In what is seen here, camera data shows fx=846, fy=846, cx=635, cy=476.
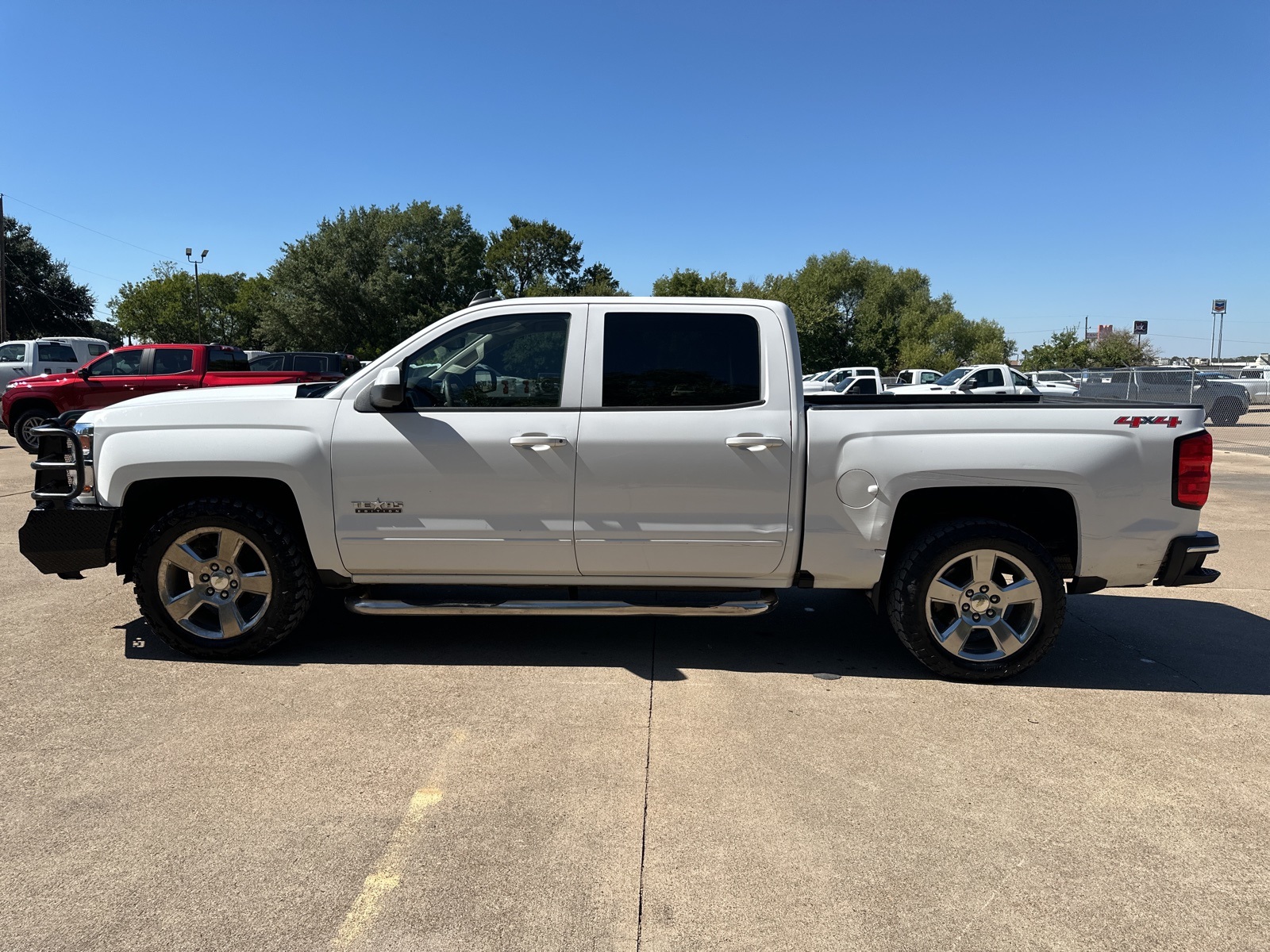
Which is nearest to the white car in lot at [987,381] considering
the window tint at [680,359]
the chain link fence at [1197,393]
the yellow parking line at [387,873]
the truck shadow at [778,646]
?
the chain link fence at [1197,393]

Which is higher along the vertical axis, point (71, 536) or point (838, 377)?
point (838, 377)

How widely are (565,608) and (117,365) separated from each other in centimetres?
1429

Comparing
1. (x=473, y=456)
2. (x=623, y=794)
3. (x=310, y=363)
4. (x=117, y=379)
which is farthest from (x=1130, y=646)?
(x=310, y=363)

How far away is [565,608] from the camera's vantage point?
4352 mm

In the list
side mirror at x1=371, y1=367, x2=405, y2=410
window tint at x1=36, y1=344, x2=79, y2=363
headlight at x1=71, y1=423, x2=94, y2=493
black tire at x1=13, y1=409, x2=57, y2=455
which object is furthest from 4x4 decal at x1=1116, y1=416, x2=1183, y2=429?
window tint at x1=36, y1=344, x2=79, y2=363

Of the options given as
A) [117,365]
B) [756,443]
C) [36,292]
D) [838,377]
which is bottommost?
[756,443]

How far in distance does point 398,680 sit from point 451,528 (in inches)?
32.4

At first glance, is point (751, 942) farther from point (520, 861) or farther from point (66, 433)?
point (66, 433)

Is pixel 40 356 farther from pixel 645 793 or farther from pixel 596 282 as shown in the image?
pixel 596 282

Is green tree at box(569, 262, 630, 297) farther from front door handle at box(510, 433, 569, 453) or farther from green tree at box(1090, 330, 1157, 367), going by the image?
front door handle at box(510, 433, 569, 453)

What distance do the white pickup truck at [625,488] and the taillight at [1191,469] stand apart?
0.01 m

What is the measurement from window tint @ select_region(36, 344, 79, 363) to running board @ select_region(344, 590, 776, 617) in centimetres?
2233

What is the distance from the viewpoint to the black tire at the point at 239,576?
174 inches

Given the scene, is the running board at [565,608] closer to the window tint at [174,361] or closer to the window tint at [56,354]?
the window tint at [174,361]
